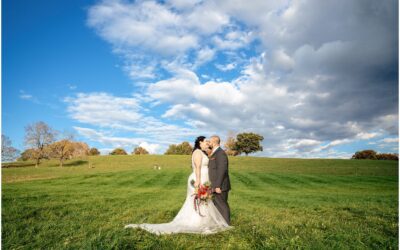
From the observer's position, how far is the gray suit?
9.37 meters

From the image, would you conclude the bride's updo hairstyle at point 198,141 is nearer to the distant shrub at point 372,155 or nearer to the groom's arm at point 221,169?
the groom's arm at point 221,169

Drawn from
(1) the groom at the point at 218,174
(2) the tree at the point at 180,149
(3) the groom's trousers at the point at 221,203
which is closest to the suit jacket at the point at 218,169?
(1) the groom at the point at 218,174

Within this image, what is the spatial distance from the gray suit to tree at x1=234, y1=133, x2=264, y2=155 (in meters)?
96.6

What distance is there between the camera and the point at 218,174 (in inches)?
370

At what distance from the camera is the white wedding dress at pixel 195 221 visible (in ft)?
27.8

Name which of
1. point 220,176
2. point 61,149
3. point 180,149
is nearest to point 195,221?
point 220,176

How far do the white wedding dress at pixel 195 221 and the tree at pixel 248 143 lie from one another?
96885 millimetres

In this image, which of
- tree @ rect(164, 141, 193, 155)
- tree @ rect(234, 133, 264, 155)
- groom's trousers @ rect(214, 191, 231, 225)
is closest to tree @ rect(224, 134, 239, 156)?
tree @ rect(234, 133, 264, 155)

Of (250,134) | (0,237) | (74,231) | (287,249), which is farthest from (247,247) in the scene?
(250,134)

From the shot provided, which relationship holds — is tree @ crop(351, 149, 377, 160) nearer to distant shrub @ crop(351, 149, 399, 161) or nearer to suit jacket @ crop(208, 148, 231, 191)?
distant shrub @ crop(351, 149, 399, 161)

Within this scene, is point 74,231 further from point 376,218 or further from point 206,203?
point 376,218

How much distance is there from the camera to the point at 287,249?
6.28 metres

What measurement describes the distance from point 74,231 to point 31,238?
1.03 metres

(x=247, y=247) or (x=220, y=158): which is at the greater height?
(x=220, y=158)
